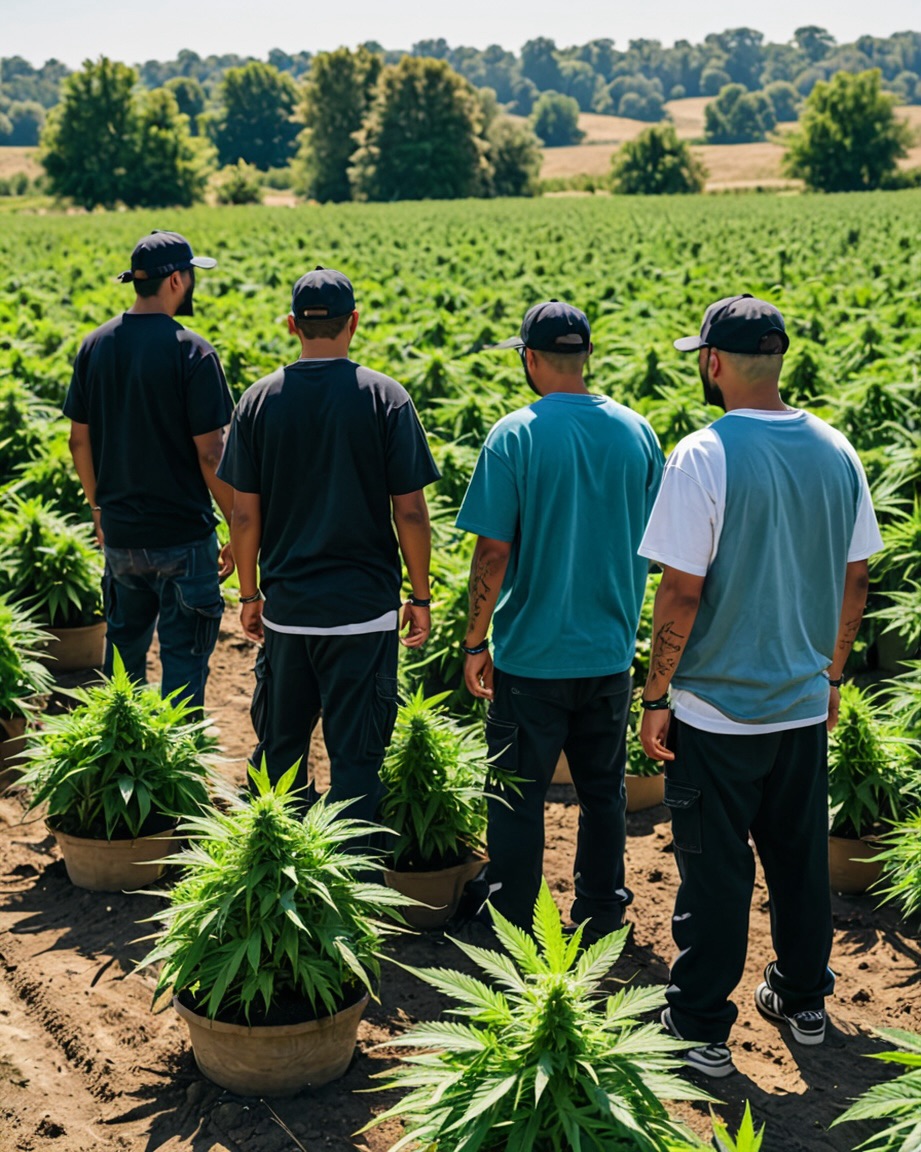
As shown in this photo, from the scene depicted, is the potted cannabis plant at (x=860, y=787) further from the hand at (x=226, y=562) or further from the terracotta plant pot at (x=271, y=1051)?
the hand at (x=226, y=562)

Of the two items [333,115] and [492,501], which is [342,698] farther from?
[333,115]

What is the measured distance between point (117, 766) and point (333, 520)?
4.56 feet

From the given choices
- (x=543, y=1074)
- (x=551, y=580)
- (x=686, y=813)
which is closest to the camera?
(x=543, y=1074)

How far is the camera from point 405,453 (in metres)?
4.59

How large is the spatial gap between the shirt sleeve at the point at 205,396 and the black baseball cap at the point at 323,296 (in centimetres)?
111

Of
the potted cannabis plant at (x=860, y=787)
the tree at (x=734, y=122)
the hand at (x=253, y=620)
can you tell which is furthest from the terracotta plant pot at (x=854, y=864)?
the tree at (x=734, y=122)

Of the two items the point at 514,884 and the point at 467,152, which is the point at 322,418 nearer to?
the point at 514,884

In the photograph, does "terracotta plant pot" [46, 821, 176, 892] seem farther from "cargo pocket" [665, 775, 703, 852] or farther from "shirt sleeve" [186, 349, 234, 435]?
"cargo pocket" [665, 775, 703, 852]

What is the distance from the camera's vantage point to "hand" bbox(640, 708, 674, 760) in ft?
13.2

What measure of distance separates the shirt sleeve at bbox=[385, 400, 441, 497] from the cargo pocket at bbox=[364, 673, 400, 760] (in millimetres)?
690

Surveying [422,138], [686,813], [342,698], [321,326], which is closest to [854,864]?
[686,813]

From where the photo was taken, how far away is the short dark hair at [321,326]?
4.59 m

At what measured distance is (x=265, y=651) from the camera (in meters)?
4.86

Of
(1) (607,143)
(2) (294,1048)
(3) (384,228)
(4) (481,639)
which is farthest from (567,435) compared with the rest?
(1) (607,143)
